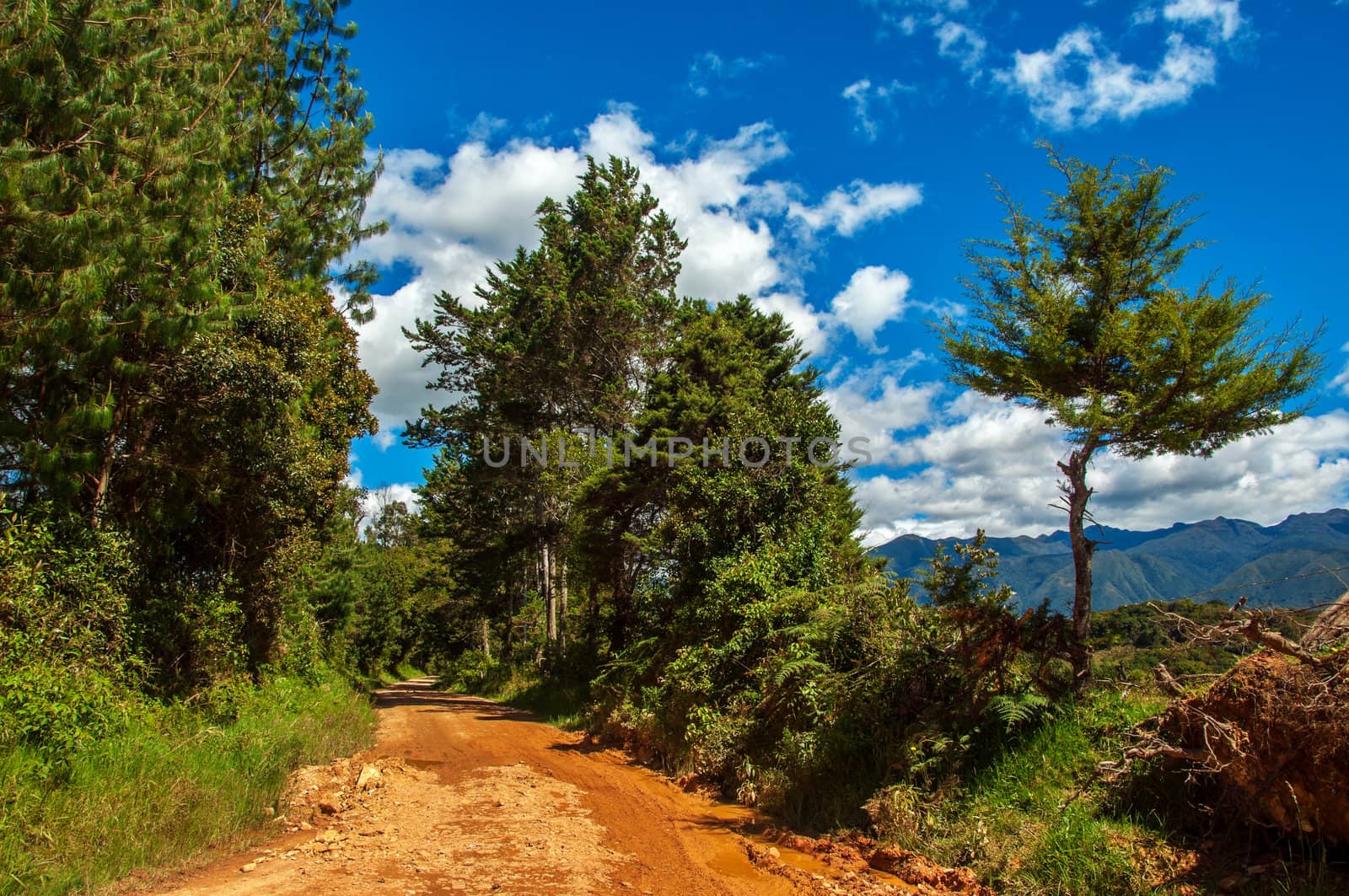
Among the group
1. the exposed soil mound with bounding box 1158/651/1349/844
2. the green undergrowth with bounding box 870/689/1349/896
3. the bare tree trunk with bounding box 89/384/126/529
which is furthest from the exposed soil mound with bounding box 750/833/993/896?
the bare tree trunk with bounding box 89/384/126/529

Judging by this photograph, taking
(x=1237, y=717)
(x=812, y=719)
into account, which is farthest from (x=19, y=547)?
(x=1237, y=717)

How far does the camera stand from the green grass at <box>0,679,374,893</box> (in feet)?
19.1

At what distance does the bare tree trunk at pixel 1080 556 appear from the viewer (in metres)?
7.78

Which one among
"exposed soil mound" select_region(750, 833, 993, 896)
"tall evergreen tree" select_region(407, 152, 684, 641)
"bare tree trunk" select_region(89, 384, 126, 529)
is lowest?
"exposed soil mound" select_region(750, 833, 993, 896)

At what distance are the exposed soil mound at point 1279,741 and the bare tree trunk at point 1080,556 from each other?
1782 mm

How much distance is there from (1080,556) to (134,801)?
31.9 feet

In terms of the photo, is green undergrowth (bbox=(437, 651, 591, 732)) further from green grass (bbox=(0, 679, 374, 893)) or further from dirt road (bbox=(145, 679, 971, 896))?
green grass (bbox=(0, 679, 374, 893))

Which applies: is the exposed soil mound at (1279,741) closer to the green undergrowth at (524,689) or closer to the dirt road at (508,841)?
the dirt road at (508,841)

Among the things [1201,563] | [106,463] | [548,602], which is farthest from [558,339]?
[1201,563]

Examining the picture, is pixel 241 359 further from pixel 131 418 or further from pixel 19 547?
pixel 19 547

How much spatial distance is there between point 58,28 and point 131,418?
238 inches

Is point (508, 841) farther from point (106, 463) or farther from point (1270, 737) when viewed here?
point (106, 463)

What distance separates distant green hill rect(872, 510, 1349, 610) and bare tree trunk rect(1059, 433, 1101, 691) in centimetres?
14

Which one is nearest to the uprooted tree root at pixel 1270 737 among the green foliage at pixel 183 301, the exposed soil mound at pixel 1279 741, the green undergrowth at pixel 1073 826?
the exposed soil mound at pixel 1279 741
